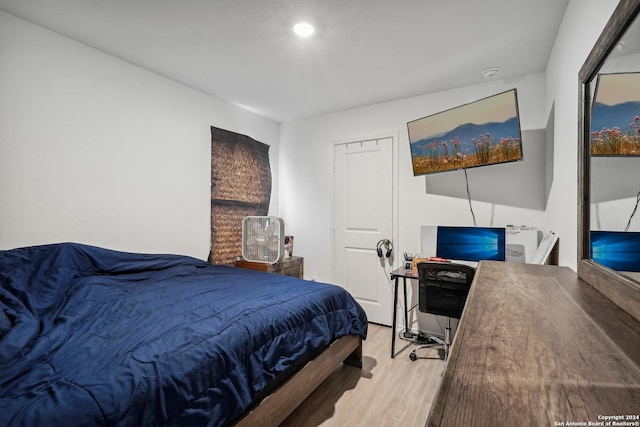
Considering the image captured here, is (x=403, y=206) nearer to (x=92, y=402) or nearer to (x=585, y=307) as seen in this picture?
(x=585, y=307)

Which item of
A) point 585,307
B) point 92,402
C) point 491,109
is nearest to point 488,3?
point 491,109

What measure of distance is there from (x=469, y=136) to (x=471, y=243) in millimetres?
974

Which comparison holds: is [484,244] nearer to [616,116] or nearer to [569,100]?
[569,100]

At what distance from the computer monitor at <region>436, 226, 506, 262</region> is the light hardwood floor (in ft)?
3.15

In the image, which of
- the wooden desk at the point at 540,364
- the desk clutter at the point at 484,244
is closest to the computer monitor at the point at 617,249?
the wooden desk at the point at 540,364

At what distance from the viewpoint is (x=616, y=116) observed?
2.84ft

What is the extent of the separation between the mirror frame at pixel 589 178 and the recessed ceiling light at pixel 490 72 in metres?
1.62

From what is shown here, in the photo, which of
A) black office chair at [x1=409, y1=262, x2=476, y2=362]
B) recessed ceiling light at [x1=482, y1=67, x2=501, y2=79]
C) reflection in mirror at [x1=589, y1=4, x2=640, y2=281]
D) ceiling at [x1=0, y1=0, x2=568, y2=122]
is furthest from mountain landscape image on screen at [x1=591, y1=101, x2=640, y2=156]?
recessed ceiling light at [x1=482, y1=67, x2=501, y2=79]

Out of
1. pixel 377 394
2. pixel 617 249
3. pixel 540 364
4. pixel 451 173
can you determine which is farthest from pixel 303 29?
pixel 377 394

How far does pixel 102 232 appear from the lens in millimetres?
2434

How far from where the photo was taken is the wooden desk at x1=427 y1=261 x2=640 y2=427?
15.2 inches

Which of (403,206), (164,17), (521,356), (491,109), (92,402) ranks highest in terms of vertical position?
(164,17)

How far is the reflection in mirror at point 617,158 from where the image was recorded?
76 centimetres

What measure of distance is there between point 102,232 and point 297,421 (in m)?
2.10
